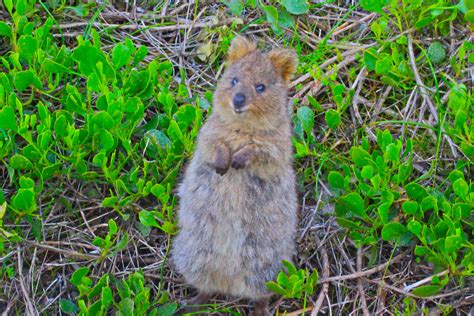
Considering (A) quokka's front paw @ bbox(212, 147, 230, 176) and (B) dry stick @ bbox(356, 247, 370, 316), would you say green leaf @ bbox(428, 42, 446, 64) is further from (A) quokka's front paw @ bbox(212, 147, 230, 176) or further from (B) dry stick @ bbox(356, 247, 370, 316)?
(A) quokka's front paw @ bbox(212, 147, 230, 176)

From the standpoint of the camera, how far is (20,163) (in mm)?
4871

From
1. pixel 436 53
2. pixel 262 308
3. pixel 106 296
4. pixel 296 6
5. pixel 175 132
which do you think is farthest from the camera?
pixel 296 6

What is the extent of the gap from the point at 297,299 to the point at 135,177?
1304mm

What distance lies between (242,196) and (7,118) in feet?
5.18

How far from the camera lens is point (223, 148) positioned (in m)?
4.66

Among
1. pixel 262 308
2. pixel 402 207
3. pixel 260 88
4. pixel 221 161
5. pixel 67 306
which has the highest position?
pixel 260 88

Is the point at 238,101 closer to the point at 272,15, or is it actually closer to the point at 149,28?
the point at 272,15

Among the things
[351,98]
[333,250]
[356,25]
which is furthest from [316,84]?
[333,250]

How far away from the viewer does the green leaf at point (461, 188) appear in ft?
15.6

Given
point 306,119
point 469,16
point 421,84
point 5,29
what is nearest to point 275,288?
point 306,119

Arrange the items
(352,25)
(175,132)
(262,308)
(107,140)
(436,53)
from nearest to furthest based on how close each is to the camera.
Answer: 1. (262,308)
2. (107,140)
3. (175,132)
4. (436,53)
5. (352,25)

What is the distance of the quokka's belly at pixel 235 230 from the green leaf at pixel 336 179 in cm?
34

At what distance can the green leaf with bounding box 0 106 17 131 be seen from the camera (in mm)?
4867

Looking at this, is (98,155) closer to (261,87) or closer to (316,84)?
(261,87)
